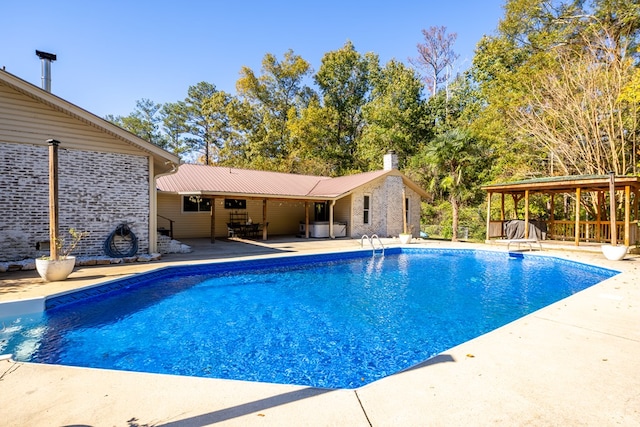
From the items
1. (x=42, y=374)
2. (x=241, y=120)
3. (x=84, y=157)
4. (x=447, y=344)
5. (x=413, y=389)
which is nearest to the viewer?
(x=413, y=389)

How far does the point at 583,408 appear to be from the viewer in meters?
2.40

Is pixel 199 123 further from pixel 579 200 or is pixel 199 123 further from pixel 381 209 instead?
pixel 579 200

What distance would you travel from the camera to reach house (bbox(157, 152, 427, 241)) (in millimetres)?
14125

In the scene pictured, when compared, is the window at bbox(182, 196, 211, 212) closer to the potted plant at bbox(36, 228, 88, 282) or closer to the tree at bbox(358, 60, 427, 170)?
the potted plant at bbox(36, 228, 88, 282)

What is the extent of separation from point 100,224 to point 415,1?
1967 centimetres

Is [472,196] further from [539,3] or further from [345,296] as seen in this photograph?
[345,296]

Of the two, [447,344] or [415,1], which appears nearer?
[447,344]

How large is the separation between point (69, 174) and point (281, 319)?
7074 mm

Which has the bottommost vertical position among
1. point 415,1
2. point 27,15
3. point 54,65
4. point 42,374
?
point 42,374

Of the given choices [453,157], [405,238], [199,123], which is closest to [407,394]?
[405,238]

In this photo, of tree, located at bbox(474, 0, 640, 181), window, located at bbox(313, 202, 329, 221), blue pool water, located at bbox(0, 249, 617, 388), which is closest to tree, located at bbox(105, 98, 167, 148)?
window, located at bbox(313, 202, 329, 221)

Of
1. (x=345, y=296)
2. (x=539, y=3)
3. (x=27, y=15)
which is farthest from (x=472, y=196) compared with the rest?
(x=27, y=15)

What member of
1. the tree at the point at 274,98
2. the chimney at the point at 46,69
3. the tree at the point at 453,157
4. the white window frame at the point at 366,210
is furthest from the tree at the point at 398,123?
the chimney at the point at 46,69

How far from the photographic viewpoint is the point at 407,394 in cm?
258
